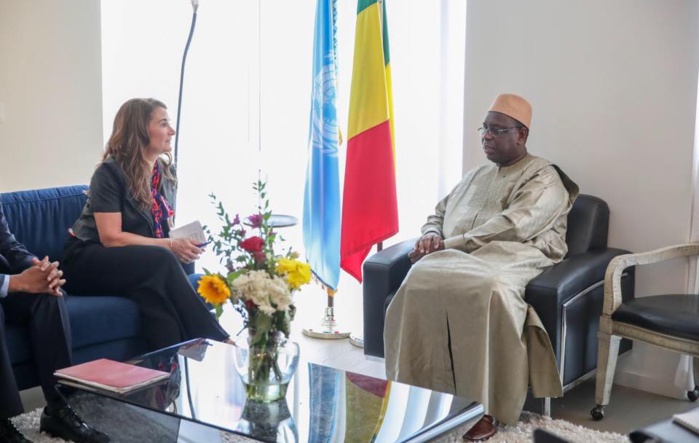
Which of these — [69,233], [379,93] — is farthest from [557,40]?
[69,233]

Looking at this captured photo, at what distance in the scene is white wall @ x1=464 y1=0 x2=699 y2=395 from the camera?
11.3ft

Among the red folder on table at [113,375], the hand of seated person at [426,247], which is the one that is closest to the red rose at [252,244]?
the red folder on table at [113,375]

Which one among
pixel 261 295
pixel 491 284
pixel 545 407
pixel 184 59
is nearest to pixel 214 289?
pixel 261 295

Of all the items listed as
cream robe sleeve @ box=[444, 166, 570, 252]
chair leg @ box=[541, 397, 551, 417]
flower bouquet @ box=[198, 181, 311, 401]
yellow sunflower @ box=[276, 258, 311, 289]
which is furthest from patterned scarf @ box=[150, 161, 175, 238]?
chair leg @ box=[541, 397, 551, 417]

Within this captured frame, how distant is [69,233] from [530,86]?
219 cm

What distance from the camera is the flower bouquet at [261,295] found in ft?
7.17

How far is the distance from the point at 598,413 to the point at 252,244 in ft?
5.65

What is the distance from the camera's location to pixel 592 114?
3.67m

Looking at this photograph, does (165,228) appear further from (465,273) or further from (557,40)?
(557,40)

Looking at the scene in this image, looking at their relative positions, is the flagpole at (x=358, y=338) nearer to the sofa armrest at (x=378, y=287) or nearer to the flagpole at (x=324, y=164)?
the flagpole at (x=324, y=164)

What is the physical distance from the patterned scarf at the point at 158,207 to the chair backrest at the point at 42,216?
1.20 feet

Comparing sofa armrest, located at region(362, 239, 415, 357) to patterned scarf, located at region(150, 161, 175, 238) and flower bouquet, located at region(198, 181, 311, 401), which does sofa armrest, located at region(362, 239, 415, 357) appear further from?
flower bouquet, located at region(198, 181, 311, 401)

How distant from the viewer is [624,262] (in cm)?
322

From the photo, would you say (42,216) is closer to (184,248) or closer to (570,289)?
(184,248)
